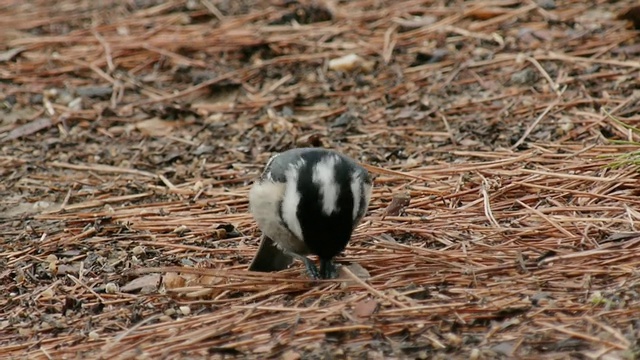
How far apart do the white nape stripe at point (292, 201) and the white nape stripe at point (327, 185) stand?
0.12 meters

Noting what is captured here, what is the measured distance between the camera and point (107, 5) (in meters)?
9.88

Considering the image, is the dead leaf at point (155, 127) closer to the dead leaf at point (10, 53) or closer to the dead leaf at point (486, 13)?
the dead leaf at point (10, 53)

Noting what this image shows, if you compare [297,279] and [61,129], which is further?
[61,129]

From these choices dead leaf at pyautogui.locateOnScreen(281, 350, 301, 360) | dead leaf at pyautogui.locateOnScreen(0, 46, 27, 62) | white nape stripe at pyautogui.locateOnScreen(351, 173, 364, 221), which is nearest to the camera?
dead leaf at pyautogui.locateOnScreen(281, 350, 301, 360)

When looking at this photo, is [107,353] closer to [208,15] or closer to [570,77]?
[570,77]

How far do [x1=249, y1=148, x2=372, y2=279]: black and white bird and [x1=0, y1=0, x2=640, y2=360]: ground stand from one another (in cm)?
21

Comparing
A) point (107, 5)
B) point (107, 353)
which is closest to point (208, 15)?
point (107, 5)

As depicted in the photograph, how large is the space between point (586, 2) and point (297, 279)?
4.89 meters

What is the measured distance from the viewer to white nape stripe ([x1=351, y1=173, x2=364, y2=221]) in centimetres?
424

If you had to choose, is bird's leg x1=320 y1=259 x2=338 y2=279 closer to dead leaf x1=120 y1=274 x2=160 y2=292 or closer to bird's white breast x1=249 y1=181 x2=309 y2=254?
bird's white breast x1=249 y1=181 x2=309 y2=254

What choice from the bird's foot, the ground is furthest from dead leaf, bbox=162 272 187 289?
the bird's foot

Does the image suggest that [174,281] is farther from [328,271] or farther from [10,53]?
[10,53]

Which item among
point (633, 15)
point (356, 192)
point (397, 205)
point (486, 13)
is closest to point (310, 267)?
point (356, 192)

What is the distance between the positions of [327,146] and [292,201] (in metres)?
2.51
